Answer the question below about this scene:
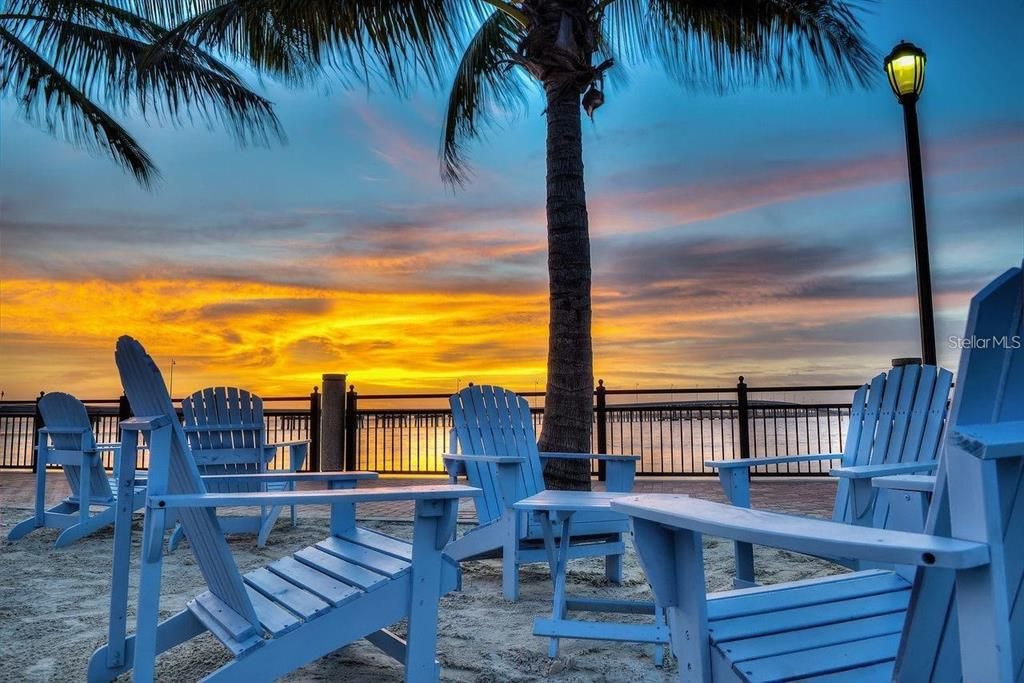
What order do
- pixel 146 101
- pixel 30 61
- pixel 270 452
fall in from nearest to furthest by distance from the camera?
pixel 270 452 → pixel 146 101 → pixel 30 61

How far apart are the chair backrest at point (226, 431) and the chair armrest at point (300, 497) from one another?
3.30 meters

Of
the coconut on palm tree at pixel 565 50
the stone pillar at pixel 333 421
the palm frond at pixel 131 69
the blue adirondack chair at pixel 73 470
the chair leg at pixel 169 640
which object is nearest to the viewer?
the chair leg at pixel 169 640

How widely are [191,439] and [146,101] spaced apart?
19.1 feet

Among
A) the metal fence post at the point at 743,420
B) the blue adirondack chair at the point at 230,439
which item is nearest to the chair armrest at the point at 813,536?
the blue adirondack chair at the point at 230,439

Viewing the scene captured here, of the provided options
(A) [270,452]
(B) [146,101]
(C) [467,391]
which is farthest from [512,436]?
(B) [146,101]

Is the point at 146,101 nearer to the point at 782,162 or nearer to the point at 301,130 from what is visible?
the point at 301,130

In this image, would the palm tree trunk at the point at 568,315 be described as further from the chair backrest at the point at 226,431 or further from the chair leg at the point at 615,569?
the chair backrest at the point at 226,431

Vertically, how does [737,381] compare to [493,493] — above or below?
above

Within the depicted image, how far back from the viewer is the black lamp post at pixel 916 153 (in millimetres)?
6574

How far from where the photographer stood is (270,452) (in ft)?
19.3

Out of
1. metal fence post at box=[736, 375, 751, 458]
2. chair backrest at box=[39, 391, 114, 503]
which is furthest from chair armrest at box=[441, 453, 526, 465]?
metal fence post at box=[736, 375, 751, 458]

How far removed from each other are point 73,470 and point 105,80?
6170 millimetres

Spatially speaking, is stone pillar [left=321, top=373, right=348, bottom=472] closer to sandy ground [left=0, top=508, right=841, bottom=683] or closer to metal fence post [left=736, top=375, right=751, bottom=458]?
sandy ground [left=0, top=508, right=841, bottom=683]

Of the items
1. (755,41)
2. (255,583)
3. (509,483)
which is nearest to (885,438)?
(509,483)
